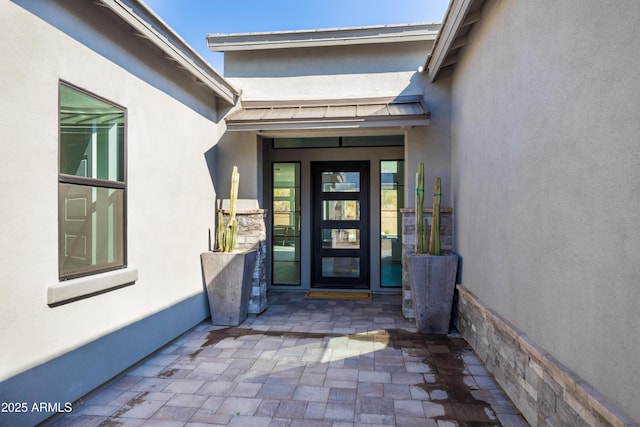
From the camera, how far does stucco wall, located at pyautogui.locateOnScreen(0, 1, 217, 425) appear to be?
2.30m

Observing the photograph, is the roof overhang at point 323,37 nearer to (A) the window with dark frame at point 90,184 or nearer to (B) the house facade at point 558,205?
(B) the house facade at point 558,205

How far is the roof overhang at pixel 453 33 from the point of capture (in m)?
3.54

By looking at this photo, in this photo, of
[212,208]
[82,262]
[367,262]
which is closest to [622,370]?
[82,262]

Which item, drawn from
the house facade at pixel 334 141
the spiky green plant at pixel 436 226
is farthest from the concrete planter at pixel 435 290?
the house facade at pixel 334 141

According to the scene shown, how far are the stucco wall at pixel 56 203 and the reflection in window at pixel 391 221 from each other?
325cm

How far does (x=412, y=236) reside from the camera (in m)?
5.05

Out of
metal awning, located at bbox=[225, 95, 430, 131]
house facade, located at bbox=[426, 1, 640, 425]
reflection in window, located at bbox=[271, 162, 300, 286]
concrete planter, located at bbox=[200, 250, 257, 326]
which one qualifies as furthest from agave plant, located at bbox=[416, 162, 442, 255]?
reflection in window, located at bbox=[271, 162, 300, 286]

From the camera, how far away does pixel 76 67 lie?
2.80m

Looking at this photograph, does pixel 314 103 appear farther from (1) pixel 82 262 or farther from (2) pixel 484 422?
(2) pixel 484 422

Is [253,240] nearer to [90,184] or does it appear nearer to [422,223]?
[422,223]

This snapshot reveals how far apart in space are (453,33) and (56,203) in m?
3.81

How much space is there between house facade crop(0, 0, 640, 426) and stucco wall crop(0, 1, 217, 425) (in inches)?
0.6

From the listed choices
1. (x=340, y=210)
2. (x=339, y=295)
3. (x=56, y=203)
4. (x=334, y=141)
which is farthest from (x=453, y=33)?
(x=339, y=295)

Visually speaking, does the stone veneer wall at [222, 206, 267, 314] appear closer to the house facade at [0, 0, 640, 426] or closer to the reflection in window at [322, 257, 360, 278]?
the house facade at [0, 0, 640, 426]
